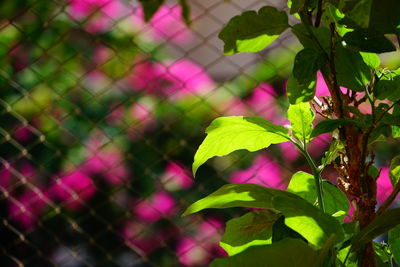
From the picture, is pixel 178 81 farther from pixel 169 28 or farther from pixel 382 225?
pixel 382 225

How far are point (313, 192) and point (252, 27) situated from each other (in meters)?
0.17

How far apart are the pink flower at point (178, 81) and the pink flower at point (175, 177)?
18 cm

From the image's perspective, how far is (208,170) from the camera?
5.98 ft

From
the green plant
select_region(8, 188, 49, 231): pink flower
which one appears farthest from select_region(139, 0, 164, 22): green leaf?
select_region(8, 188, 49, 231): pink flower

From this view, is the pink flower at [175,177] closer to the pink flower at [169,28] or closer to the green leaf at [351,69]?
the pink flower at [169,28]

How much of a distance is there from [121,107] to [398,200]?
0.75m

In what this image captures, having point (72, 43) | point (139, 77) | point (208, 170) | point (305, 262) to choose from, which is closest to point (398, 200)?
point (208, 170)

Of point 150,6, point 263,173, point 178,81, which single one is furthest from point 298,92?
point 178,81

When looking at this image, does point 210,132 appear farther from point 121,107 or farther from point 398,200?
point 121,107

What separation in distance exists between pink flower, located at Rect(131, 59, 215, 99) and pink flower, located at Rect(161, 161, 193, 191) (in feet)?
0.59

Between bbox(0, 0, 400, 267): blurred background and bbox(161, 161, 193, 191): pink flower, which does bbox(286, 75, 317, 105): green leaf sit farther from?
bbox(161, 161, 193, 191): pink flower

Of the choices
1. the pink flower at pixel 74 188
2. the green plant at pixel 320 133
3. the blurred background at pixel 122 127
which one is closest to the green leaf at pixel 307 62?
the green plant at pixel 320 133

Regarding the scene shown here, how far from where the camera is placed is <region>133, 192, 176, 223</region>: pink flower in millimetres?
1815

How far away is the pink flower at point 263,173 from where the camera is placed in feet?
5.73
